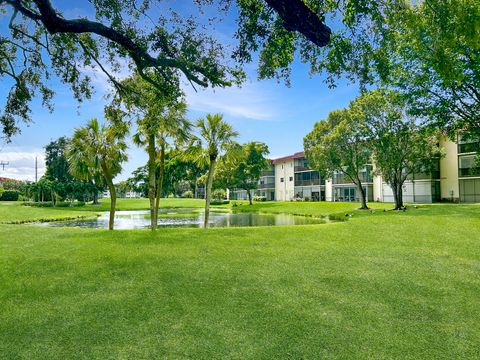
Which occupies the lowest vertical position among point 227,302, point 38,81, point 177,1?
point 227,302

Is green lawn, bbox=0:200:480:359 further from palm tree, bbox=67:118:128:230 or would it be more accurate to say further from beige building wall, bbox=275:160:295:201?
beige building wall, bbox=275:160:295:201

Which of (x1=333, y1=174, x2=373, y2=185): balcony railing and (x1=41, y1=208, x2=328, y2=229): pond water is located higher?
(x1=333, y1=174, x2=373, y2=185): balcony railing

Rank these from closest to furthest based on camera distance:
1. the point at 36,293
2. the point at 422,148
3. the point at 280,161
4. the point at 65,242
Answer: the point at 36,293 < the point at 65,242 < the point at 422,148 < the point at 280,161

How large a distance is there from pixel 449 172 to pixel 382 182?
9899 mm

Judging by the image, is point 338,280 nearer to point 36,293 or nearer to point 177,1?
point 36,293

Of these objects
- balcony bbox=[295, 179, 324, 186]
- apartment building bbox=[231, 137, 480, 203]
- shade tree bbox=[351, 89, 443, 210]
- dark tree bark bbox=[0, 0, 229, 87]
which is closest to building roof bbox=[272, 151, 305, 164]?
apartment building bbox=[231, 137, 480, 203]

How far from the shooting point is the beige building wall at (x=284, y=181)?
77.1 metres

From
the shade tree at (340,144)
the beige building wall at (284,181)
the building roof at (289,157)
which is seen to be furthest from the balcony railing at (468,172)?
the beige building wall at (284,181)

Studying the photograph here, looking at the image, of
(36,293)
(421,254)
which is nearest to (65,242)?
(36,293)

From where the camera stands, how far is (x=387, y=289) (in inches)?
309

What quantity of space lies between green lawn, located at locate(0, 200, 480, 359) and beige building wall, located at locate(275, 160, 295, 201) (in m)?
64.4

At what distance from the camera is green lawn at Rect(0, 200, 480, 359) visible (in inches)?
208

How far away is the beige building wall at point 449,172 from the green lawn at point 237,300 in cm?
4175

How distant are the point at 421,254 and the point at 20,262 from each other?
12.3 meters
